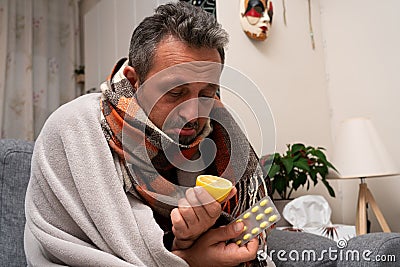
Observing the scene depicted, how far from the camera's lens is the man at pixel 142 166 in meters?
0.80

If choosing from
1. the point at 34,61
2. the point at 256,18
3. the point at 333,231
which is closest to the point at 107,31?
the point at 34,61

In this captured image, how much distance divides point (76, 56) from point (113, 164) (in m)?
2.00

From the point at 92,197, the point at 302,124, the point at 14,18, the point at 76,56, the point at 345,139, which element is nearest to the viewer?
the point at 92,197

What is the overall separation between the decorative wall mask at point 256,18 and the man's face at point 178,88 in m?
0.93

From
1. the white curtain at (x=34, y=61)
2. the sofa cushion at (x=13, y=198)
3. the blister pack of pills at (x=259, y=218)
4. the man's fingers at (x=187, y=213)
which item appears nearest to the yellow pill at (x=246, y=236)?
the blister pack of pills at (x=259, y=218)

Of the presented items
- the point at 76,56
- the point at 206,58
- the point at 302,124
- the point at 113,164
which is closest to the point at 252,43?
the point at 302,124

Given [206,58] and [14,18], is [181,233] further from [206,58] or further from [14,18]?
[14,18]

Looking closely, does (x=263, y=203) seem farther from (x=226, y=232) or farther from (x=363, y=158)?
(x=363, y=158)

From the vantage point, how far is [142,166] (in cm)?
88

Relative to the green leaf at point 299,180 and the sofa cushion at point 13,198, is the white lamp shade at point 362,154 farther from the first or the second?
the sofa cushion at point 13,198

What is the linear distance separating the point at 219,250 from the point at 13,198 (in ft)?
2.08

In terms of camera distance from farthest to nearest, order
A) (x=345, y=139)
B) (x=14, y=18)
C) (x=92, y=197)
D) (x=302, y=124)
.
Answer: (x=14, y=18) < (x=302, y=124) < (x=345, y=139) < (x=92, y=197)

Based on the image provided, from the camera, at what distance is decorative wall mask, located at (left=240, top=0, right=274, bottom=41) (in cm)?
177

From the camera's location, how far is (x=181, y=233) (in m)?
0.76
